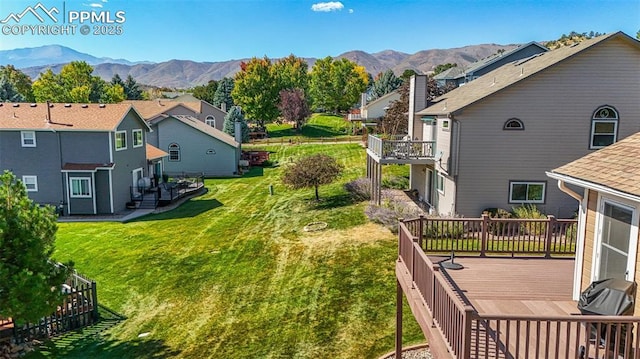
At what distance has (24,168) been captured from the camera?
24125 millimetres

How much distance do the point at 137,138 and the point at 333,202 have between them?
13528mm

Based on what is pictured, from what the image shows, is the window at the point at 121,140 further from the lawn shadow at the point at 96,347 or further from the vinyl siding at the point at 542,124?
the vinyl siding at the point at 542,124

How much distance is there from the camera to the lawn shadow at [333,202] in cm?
2203

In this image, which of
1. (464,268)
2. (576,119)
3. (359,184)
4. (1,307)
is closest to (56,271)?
(1,307)

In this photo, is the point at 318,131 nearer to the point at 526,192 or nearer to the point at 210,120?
the point at 210,120

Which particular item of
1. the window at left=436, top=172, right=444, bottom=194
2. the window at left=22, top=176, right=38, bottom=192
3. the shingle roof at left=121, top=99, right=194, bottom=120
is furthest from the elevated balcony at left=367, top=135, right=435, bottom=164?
the shingle roof at left=121, top=99, right=194, bottom=120

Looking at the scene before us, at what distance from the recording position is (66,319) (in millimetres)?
11273

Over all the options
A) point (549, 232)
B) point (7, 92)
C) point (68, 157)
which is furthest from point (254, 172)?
point (7, 92)

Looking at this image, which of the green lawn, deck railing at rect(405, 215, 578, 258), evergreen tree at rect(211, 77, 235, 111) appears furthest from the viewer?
evergreen tree at rect(211, 77, 235, 111)

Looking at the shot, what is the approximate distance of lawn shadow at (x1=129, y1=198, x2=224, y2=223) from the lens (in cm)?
2284

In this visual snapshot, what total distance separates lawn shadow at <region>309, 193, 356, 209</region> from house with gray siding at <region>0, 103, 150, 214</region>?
11.2 metres

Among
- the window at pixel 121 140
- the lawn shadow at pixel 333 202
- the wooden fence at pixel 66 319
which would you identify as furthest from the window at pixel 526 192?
the window at pixel 121 140

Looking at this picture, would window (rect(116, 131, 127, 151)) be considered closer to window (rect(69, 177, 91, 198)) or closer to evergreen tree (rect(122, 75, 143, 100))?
window (rect(69, 177, 91, 198))

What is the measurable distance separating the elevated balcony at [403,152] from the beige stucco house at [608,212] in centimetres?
1205
